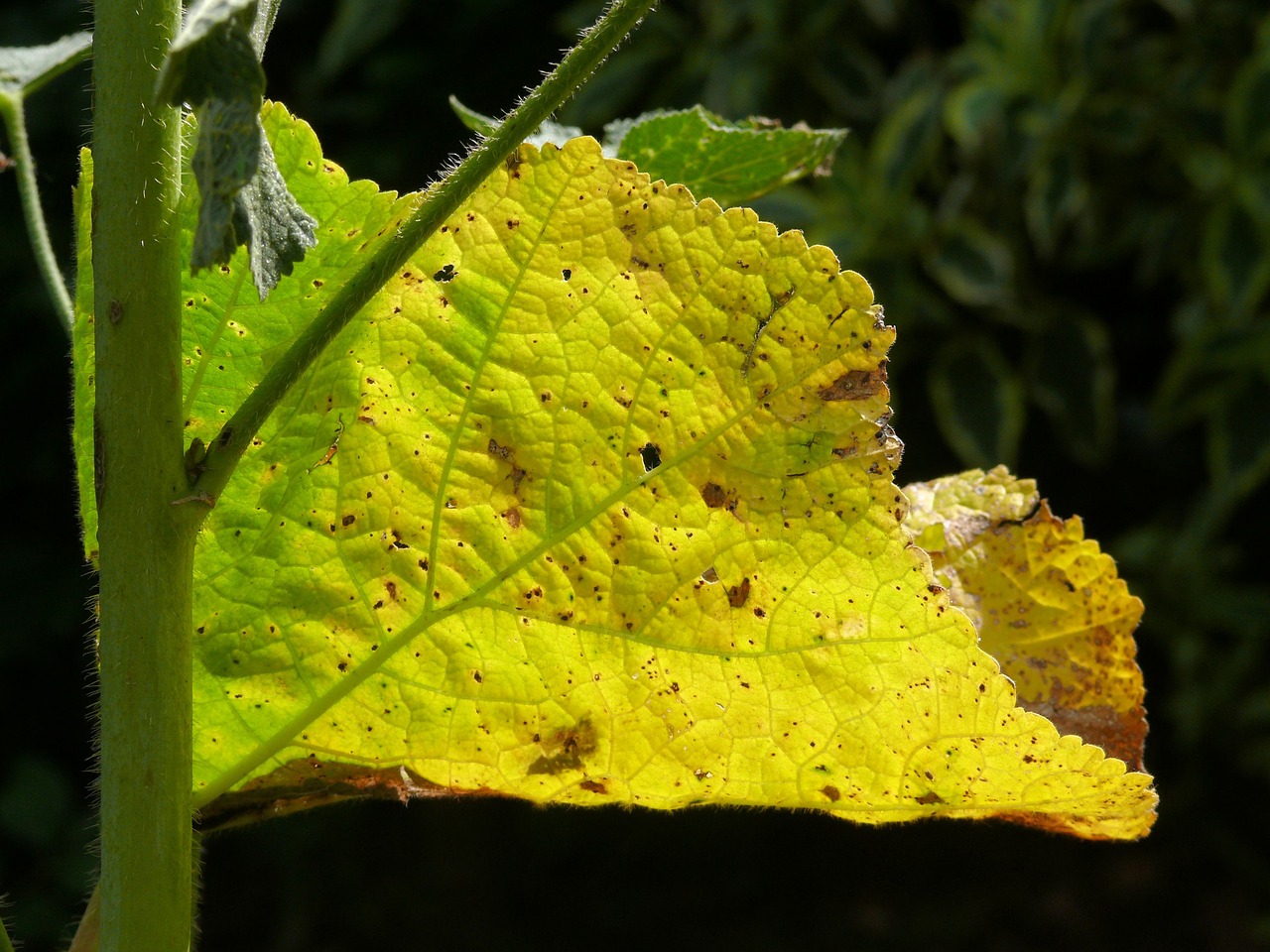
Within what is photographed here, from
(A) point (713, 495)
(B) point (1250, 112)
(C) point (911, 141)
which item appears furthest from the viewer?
(C) point (911, 141)

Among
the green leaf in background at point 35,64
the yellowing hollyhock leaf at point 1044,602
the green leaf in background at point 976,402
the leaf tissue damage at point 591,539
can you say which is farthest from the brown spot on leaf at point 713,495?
the green leaf in background at point 976,402

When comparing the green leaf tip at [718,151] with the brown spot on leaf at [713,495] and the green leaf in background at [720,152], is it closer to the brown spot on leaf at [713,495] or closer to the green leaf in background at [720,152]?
the green leaf in background at [720,152]

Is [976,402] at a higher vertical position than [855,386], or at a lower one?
higher

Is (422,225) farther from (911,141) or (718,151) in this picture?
(911,141)

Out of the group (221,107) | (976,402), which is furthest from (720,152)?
(976,402)

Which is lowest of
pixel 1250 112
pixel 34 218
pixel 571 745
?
pixel 571 745

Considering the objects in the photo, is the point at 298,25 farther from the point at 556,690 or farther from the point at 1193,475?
the point at 556,690

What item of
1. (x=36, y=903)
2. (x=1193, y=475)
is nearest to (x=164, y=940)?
(x=36, y=903)
